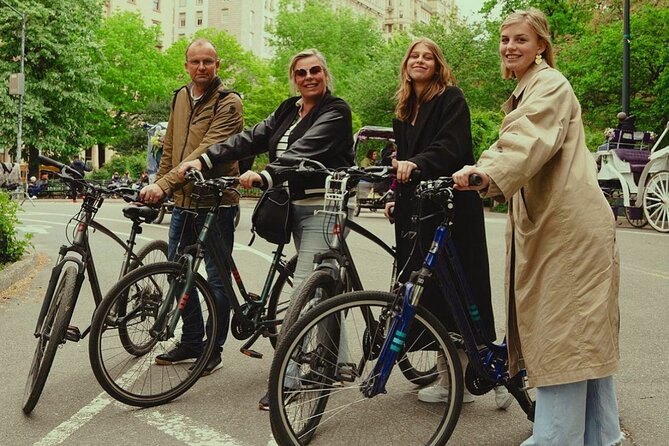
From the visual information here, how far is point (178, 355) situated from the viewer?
17.7ft

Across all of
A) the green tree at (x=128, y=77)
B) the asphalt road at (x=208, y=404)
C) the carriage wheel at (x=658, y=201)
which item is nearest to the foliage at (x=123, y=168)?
Result: the green tree at (x=128, y=77)

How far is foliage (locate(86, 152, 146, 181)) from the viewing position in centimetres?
4744

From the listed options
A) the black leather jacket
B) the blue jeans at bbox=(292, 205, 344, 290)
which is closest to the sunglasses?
the black leather jacket

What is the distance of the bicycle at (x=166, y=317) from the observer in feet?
15.2

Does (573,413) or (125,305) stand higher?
(125,305)

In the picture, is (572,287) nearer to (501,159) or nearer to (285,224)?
(501,159)

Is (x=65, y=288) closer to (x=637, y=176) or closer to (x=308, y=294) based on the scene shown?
(x=308, y=294)

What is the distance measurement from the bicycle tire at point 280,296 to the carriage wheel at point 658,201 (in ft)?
36.8

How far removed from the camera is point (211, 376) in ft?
18.1

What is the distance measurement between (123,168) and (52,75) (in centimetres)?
679

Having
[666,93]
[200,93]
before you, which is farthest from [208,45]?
[666,93]

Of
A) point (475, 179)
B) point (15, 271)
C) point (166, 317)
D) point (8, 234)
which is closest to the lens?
point (475, 179)

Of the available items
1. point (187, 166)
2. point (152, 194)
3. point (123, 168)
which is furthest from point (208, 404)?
point (123, 168)

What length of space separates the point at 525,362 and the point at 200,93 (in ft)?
9.84
